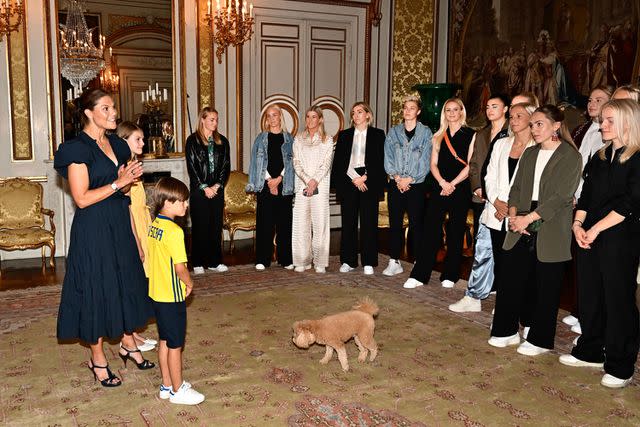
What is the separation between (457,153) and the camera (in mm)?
6008

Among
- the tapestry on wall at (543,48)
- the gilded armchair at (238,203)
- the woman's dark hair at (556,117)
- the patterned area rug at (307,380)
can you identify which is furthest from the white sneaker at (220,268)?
the tapestry on wall at (543,48)

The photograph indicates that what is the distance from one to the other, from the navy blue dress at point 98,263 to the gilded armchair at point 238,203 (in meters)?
4.15

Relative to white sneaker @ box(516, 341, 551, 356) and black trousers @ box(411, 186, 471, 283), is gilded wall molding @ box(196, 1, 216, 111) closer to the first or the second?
black trousers @ box(411, 186, 471, 283)

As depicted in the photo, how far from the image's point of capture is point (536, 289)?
457 centimetres

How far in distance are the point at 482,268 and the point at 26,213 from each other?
512 centimetres

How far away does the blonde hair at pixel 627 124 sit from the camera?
375 centimetres

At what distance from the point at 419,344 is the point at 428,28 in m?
6.67

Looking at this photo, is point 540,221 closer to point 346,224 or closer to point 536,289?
point 536,289

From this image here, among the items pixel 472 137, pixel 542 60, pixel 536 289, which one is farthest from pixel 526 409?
pixel 542 60

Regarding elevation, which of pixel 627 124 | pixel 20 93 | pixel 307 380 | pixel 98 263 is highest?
pixel 20 93

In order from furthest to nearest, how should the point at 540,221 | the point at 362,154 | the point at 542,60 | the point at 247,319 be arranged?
the point at 542,60 → the point at 362,154 → the point at 247,319 → the point at 540,221

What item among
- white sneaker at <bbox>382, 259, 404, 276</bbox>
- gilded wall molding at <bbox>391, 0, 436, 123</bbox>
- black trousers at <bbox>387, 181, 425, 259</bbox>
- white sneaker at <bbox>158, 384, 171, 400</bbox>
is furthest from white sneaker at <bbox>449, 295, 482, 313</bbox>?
gilded wall molding at <bbox>391, 0, 436, 123</bbox>

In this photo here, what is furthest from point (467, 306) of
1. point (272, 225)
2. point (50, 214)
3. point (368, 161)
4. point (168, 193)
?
point (50, 214)

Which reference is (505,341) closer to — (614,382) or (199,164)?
(614,382)
